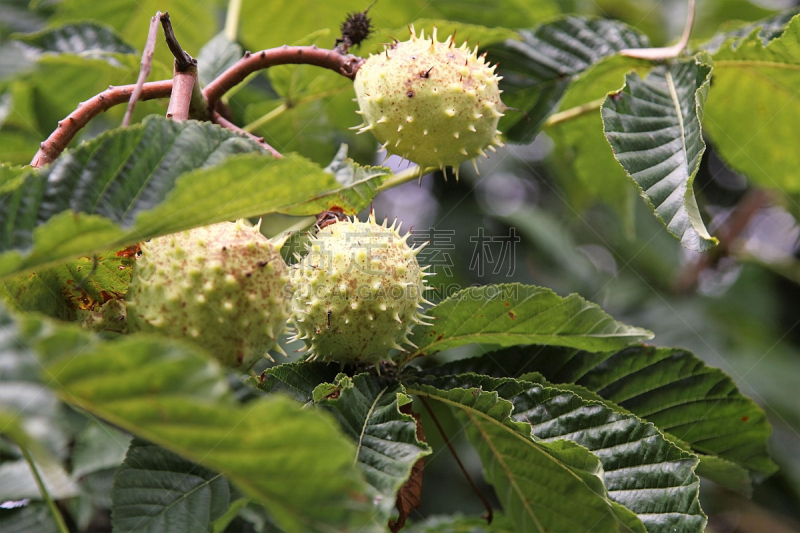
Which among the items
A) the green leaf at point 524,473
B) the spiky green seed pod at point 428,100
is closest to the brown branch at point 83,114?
the spiky green seed pod at point 428,100

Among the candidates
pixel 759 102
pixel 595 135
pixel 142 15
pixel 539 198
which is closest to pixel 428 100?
pixel 595 135

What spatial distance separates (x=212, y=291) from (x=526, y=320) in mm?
718

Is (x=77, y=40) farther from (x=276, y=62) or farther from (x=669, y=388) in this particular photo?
(x=669, y=388)

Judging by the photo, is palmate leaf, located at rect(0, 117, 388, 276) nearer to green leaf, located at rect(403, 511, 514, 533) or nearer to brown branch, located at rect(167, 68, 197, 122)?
brown branch, located at rect(167, 68, 197, 122)

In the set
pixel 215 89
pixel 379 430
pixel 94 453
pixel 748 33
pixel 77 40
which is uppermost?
pixel 748 33

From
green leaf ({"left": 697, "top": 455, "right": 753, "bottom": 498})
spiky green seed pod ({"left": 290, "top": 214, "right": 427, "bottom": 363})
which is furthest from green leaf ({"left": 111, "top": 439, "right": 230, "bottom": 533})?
green leaf ({"left": 697, "top": 455, "right": 753, "bottom": 498})

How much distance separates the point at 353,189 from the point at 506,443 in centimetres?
71

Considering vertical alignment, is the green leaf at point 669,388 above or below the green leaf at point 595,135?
below

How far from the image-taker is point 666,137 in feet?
5.04

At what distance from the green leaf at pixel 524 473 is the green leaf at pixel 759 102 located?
1.21 metres

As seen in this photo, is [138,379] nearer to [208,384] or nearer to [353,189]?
[208,384]

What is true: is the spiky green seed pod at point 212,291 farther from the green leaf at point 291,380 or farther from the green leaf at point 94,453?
the green leaf at point 94,453

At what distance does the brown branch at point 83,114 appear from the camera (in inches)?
48.3

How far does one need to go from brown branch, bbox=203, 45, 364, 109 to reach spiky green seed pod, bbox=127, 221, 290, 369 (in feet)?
1.63
